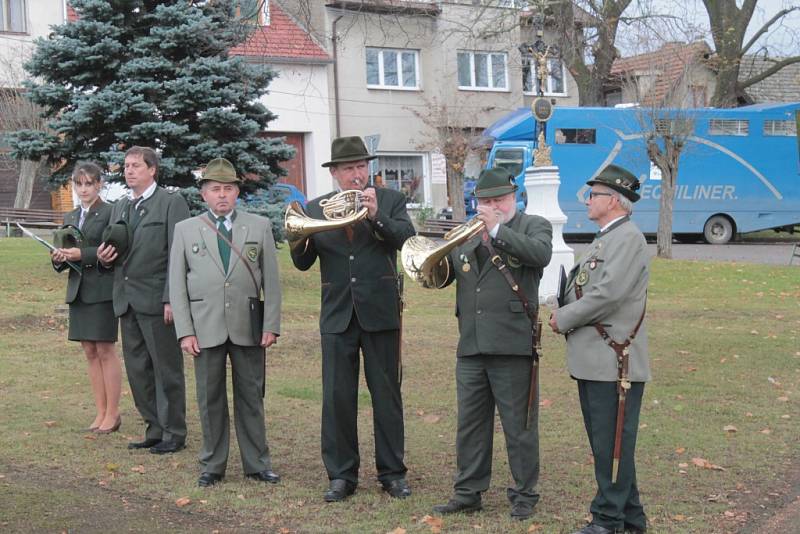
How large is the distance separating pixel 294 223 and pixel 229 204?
769mm

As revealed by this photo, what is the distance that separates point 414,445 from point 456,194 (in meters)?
27.1

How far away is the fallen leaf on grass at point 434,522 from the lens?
5.71 metres

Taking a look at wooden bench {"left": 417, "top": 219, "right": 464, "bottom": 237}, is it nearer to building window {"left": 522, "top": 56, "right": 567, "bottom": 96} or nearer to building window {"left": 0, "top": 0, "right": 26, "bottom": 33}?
building window {"left": 522, "top": 56, "right": 567, "bottom": 96}

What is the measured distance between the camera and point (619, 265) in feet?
17.8

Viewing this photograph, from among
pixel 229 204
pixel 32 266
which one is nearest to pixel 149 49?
pixel 32 266

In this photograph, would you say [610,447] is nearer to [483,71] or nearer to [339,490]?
[339,490]

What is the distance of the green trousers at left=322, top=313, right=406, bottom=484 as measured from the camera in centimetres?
643

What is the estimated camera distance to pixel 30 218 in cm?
2794

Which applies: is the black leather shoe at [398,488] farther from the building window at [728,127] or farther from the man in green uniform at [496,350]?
the building window at [728,127]

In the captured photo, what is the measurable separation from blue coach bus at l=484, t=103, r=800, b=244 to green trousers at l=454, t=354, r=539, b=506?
22892 mm

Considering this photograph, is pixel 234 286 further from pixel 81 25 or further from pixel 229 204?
pixel 81 25

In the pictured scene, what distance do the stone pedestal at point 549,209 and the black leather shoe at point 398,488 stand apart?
32.8 ft

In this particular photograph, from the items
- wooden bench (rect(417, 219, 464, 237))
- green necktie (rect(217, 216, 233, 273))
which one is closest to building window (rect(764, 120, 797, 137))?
wooden bench (rect(417, 219, 464, 237))

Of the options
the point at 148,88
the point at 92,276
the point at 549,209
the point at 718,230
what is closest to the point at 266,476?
the point at 92,276
